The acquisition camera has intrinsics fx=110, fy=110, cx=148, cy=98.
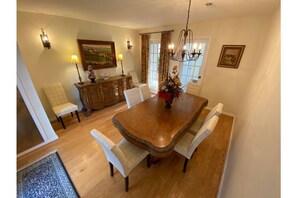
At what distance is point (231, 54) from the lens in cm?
270

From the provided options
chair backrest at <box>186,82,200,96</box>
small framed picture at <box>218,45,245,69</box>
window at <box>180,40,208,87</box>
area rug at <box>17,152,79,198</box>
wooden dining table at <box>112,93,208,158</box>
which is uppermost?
small framed picture at <box>218,45,245,69</box>

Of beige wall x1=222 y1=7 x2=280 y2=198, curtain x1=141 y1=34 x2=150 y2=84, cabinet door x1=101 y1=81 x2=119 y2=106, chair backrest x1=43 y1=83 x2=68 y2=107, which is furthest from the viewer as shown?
curtain x1=141 y1=34 x2=150 y2=84

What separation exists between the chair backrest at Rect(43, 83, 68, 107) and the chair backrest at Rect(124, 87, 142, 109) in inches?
70.7

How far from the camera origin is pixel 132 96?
217cm

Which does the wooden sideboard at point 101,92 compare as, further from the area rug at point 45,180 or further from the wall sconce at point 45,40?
the area rug at point 45,180

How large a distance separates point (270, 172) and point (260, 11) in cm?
301

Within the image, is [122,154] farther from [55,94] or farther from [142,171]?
[55,94]

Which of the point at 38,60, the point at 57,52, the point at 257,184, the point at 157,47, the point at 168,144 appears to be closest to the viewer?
the point at 257,184

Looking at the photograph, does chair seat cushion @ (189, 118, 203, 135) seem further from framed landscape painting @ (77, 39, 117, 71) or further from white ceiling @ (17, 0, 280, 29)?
framed landscape painting @ (77, 39, 117, 71)

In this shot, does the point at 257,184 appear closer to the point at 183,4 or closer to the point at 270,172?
the point at 270,172

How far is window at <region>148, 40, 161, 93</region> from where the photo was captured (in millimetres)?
4109

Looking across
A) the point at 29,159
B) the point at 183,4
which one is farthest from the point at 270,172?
the point at 29,159

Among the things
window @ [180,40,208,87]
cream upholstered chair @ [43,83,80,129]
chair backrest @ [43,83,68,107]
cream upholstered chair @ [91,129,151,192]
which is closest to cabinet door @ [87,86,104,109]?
cream upholstered chair @ [43,83,80,129]

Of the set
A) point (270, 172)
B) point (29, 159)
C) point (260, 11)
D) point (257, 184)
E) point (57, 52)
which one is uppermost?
point (260, 11)
